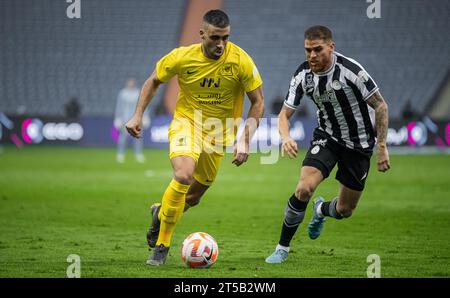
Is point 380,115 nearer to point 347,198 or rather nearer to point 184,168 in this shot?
point 347,198

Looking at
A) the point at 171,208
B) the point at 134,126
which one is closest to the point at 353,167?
the point at 171,208

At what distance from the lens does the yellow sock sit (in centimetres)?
735

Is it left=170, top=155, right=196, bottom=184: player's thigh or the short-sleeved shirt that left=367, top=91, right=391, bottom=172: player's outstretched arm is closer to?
the short-sleeved shirt

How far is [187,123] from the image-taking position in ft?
26.0

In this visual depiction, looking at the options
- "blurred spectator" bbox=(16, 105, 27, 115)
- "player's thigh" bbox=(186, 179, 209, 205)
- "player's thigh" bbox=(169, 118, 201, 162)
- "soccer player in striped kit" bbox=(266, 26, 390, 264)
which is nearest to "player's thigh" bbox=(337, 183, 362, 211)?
"soccer player in striped kit" bbox=(266, 26, 390, 264)

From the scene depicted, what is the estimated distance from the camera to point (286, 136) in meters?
7.53

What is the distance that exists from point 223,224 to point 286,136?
129 inches

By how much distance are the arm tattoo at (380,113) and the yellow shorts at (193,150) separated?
1613 mm

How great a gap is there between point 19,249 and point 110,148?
61.7 ft

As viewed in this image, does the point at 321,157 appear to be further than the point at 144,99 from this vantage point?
Yes

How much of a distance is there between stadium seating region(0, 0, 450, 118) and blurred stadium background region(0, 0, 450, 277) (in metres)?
0.05
